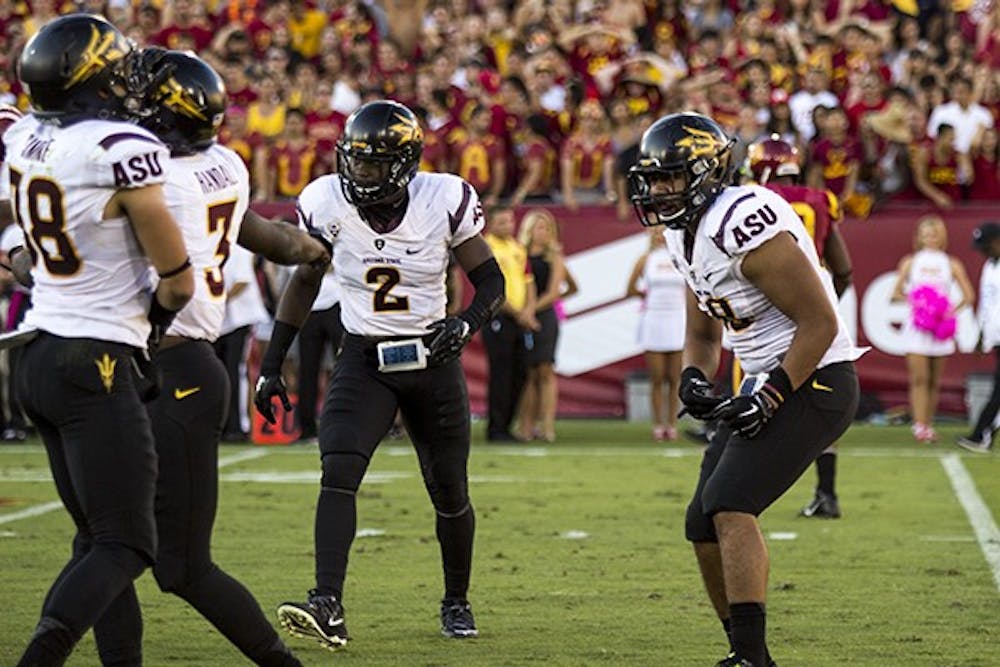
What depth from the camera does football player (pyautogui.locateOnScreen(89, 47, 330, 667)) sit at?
508 centimetres

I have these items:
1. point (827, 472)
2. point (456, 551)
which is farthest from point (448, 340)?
point (827, 472)

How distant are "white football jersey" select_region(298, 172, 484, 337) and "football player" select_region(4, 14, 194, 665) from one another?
191 centimetres

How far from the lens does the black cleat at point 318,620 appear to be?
604 cm

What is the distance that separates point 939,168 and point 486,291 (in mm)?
10443

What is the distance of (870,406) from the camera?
16344 mm

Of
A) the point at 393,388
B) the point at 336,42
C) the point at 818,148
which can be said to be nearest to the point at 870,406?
the point at 818,148

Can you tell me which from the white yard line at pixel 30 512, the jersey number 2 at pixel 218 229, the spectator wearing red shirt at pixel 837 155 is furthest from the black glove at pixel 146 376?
the spectator wearing red shirt at pixel 837 155

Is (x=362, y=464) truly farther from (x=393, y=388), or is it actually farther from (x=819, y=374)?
(x=819, y=374)

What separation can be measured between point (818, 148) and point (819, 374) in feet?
35.1

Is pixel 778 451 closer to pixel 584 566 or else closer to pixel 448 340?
pixel 448 340

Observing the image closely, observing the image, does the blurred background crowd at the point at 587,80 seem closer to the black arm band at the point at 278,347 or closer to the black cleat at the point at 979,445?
the black cleat at the point at 979,445

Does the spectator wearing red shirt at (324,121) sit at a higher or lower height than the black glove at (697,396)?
higher

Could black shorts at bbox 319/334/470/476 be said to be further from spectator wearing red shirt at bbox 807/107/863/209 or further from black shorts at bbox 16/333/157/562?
spectator wearing red shirt at bbox 807/107/863/209

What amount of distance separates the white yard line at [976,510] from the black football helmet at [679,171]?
277 centimetres
